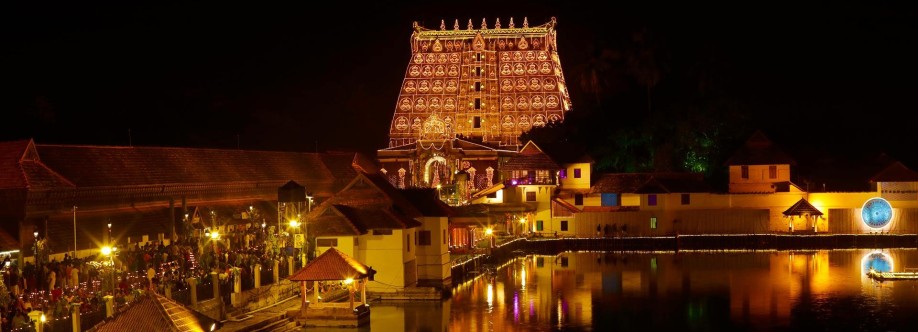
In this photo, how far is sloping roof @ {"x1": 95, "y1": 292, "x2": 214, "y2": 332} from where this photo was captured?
54.0ft

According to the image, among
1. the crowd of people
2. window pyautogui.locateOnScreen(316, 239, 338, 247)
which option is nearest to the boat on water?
window pyautogui.locateOnScreen(316, 239, 338, 247)

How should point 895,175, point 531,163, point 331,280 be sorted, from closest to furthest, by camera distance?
1. point 331,280
2. point 895,175
3. point 531,163

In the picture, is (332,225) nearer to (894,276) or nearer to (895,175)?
(894,276)

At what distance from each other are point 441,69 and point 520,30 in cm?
583

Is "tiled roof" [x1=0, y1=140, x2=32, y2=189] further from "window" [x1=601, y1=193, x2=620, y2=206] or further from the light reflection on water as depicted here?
"window" [x1=601, y1=193, x2=620, y2=206]

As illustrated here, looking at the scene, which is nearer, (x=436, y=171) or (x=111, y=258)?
(x=111, y=258)

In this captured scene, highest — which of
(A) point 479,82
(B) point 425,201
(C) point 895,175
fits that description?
(A) point 479,82

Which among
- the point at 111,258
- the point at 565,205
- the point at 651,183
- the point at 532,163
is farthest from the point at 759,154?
the point at 111,258

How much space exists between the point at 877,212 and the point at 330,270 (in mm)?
32879

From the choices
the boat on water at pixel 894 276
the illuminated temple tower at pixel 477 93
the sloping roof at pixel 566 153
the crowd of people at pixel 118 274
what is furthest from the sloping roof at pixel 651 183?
the crowd of people at pixel 118 274

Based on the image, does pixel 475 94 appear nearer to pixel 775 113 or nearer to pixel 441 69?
pixel 441 69

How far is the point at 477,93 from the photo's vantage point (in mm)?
72750

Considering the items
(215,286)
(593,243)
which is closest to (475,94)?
(593,243)

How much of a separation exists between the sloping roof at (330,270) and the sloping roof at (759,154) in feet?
105
